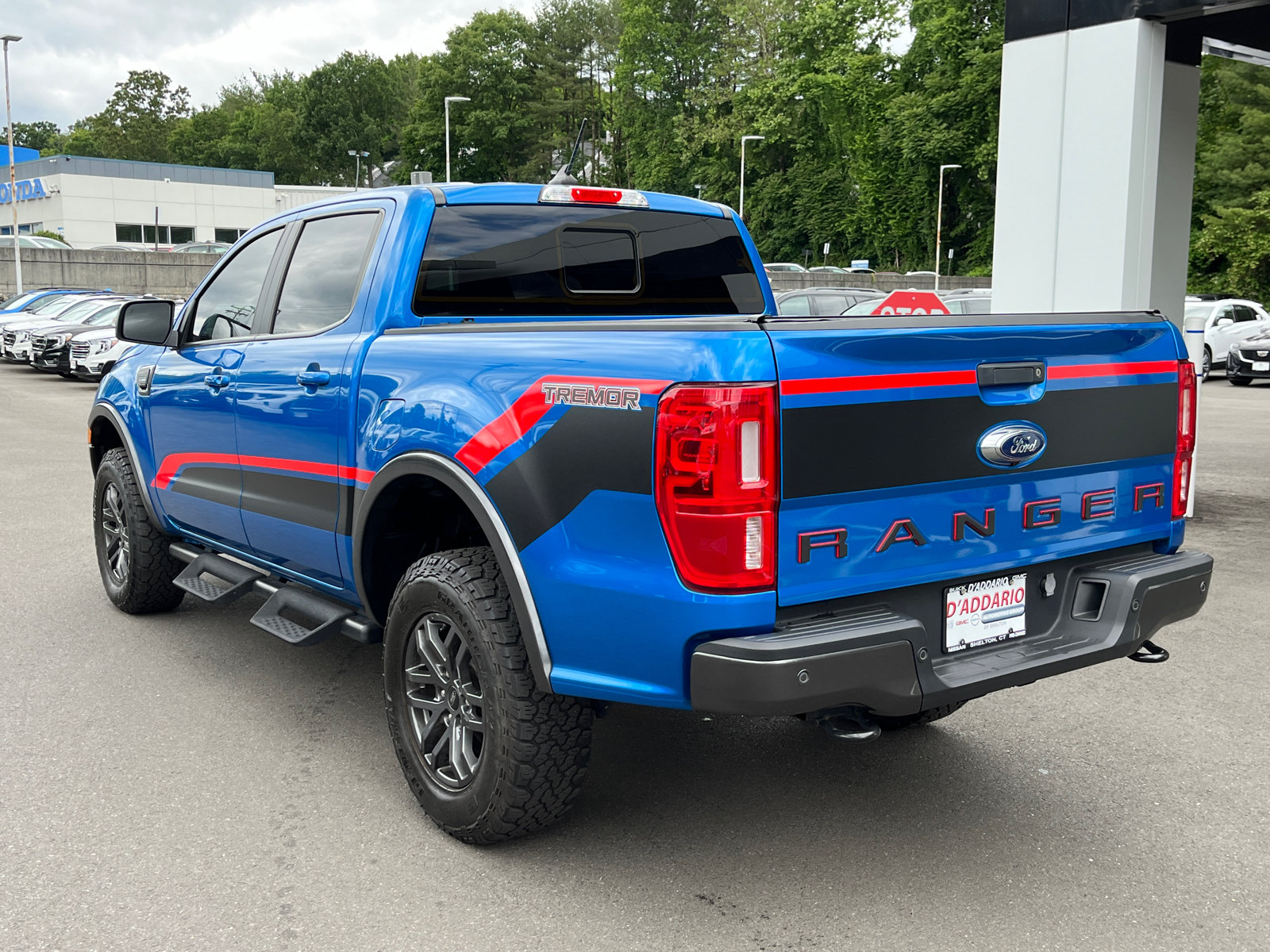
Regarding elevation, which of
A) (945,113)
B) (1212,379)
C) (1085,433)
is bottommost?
(1212,379)

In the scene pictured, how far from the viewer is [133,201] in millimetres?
64688

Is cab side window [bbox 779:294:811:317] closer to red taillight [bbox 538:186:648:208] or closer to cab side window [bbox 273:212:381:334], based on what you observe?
red taillight [bbox 538:186:648:208]

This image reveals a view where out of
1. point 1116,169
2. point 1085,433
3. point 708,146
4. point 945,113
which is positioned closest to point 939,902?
point 1085,433

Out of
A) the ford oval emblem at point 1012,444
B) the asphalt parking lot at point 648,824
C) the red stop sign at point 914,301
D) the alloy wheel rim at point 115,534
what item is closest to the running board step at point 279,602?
the asphalt parking lot at point 648,824

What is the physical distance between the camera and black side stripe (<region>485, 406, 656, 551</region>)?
2885mm

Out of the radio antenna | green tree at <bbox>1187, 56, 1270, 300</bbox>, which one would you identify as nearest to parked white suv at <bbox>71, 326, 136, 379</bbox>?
the radio antenna

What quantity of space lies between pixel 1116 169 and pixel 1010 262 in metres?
1.03

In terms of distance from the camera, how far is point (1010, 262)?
896 cm

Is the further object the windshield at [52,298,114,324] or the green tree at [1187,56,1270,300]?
the green tree at [1187,56,1270,300]

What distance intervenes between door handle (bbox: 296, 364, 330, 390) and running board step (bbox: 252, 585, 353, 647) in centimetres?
82

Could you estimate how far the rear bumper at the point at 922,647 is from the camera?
2791mm

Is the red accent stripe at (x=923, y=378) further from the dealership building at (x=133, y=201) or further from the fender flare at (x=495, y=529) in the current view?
the dealership building at (x=133, y=201)

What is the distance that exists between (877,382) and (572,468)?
809 millimetres

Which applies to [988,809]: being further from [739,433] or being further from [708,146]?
[708,146]
